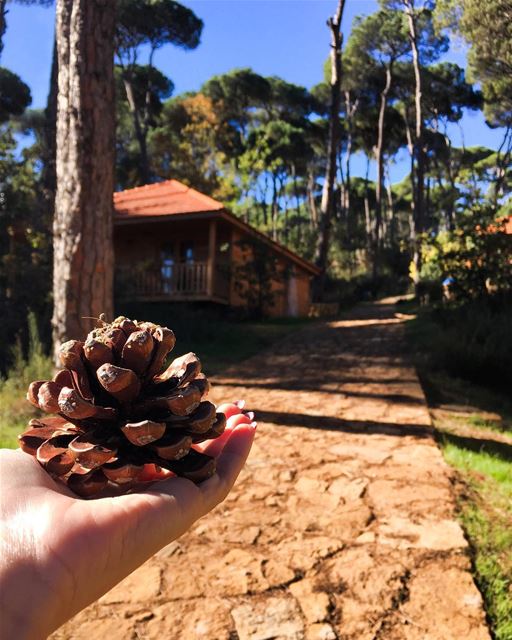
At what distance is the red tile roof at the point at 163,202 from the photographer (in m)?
16.5

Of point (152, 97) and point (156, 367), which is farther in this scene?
point (152, 97)

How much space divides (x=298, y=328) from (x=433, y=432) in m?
9.62

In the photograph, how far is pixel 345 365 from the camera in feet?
28.1

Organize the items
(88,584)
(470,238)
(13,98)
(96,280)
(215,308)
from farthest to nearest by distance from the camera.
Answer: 1. (13,98)
2. (215,308)
3. (470,238)
4. (96,280)
5. (88,584)

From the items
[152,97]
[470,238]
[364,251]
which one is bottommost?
[470,238]

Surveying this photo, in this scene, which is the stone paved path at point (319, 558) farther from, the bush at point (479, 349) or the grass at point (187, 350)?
the bush at point (479, 349)

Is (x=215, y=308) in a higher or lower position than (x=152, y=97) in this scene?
lower

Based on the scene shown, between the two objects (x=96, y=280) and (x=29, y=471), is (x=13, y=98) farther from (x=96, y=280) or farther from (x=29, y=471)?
(x=29, y=471)

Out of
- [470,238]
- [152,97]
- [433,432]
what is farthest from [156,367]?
[152,97]

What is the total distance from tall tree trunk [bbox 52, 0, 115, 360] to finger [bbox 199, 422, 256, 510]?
414 cm

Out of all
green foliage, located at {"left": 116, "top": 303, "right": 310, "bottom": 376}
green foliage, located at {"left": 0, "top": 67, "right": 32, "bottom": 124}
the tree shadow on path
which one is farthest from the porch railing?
green foliage, located at {"left": 0, "top": 67, "right": 32, "bottom": 124}

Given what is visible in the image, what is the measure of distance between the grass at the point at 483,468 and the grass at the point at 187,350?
339cm

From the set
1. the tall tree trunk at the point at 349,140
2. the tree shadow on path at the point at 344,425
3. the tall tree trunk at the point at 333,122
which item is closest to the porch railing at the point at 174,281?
the tall tree trunk at the point at 333,122

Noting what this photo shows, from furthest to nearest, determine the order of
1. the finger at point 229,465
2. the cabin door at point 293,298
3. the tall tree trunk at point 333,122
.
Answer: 1. the cabin door at point 293,298
2. the tall tree trunk at point 333,122
3. the finger at point 229,465
